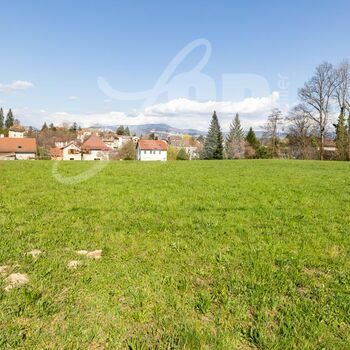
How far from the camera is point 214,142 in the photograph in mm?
58562

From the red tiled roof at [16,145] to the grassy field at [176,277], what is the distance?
166 ft

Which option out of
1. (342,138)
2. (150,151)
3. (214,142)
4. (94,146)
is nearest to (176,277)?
(342,138)

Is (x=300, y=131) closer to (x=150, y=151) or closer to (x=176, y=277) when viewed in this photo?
(x=150, y=151)

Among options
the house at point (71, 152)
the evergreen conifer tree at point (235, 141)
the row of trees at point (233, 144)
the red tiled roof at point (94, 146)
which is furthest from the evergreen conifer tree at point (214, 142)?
the house at point (71, 152)

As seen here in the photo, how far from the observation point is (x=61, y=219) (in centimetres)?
588

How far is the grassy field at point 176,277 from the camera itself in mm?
2600

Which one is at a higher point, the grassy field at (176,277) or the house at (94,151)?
the house at (94,151)

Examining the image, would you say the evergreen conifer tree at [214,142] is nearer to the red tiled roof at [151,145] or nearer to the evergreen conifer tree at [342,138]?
the red tiled roof at [151,145]

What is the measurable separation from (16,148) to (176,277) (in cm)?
5625

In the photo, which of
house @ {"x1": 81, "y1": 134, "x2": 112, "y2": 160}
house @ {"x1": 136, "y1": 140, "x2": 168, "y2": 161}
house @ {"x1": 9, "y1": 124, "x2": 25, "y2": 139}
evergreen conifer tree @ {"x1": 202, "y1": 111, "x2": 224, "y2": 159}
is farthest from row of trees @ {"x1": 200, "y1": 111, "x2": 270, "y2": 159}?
house @ {"x1": 9, "y1": 124, "x2": 25, "y2": 139}

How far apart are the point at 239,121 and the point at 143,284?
6693cm

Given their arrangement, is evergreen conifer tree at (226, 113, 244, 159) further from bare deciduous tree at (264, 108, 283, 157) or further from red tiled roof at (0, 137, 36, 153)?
red tiled roof at (0, 137, 36, 153)

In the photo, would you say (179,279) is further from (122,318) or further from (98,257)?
(98,257)

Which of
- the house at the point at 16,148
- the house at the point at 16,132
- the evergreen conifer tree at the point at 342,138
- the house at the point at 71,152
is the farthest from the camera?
the house at the point at 16,132
